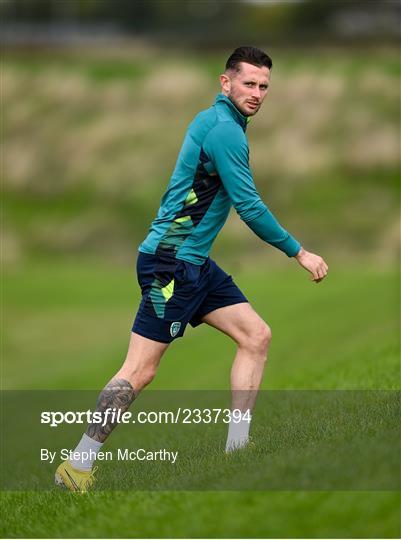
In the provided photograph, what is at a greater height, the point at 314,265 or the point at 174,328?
the point at 314,265

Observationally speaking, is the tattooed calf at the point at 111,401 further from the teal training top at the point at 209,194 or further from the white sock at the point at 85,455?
the teal training top at the point at 209,194

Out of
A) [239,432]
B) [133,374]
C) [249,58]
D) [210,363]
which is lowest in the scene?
[210,363]

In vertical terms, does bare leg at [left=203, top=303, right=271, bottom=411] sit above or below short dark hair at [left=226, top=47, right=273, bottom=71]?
below

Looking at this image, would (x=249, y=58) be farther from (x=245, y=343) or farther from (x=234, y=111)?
(x=245, y=343)

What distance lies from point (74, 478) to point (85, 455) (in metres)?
0.19

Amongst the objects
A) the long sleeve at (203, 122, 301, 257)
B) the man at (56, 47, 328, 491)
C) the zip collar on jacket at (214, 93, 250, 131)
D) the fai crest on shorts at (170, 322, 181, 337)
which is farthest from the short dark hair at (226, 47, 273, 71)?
the fai crest on shorts at (170, 322, 181, 337)

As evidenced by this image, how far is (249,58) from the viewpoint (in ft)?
27.4

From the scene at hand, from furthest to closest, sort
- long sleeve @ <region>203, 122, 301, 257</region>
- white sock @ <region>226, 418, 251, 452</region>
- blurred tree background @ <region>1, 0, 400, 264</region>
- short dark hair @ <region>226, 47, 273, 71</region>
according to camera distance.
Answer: blurred tree background @ <region>1, 0, 400, 264</region>
white sock @ <region>226, 418, 251, 452</region>
short dark hair @ <region>226, 47, 273, 71</region>
long sleeve @ <region>203, 122, 301, 257</region>

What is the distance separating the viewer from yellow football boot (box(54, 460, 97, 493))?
8.24 meters

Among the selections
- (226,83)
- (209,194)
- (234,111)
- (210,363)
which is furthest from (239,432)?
(210,363)

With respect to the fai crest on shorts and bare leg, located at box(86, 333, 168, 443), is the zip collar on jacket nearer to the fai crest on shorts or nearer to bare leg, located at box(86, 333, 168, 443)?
the fai crest on shorts

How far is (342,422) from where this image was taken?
335 inches

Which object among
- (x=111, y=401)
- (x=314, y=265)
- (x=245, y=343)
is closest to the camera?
(x=314, y=265)

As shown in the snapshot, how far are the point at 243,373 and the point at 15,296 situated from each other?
26.8 metres
